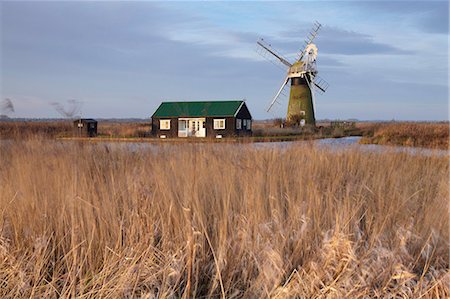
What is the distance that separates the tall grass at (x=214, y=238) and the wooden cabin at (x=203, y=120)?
85.4 feet

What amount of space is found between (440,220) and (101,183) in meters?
3.37

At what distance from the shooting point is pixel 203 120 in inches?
1242

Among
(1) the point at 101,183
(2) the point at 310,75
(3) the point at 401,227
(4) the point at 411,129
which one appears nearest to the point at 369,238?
(3) the point at 401,227

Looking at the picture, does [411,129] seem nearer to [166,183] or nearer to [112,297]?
[166,183]

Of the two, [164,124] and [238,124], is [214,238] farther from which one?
[164,124]

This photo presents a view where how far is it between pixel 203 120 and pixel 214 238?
28.4 meters

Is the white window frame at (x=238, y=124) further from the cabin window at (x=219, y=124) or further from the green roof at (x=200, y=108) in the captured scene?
the cabin window at (x=219, y=124)

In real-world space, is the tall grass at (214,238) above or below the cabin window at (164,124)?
below

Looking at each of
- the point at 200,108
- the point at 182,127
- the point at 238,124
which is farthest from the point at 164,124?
the point at 238,124

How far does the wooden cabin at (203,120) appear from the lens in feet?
101

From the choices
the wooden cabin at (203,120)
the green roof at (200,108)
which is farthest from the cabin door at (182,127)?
the green roof at (200,108)

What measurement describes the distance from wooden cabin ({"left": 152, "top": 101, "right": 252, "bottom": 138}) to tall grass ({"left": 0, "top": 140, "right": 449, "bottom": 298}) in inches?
1025

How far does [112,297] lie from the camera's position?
2.52 m

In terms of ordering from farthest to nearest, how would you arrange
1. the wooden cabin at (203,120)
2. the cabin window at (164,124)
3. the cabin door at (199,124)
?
the cabin window at (164,124), the cabin door at (199,124), the wooden cabin at (203,120)
